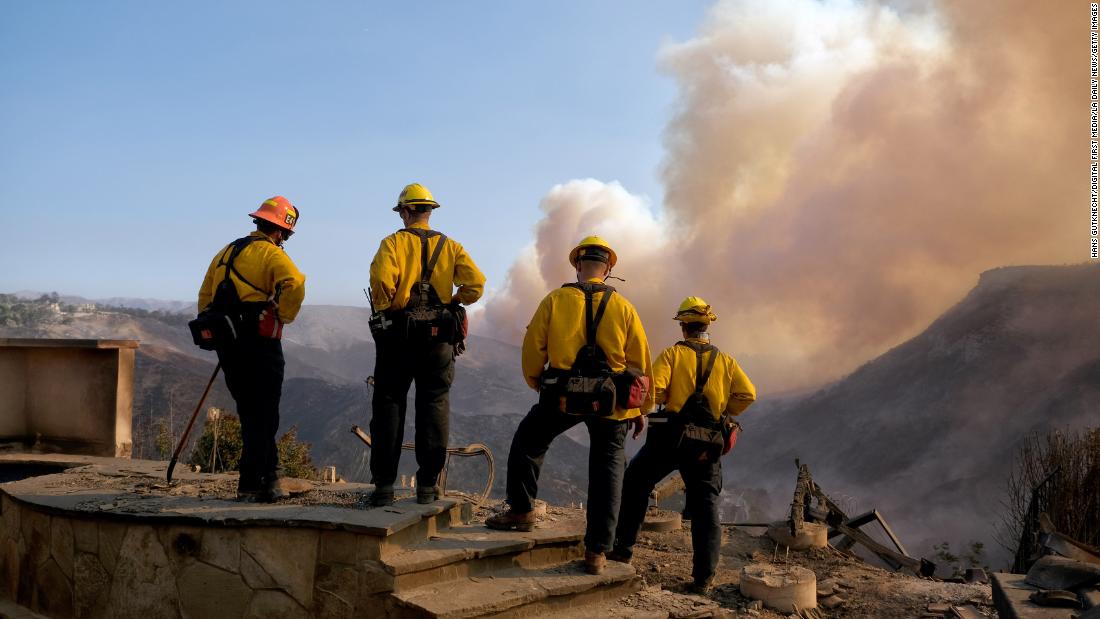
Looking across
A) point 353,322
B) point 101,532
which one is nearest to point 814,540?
point 101,532

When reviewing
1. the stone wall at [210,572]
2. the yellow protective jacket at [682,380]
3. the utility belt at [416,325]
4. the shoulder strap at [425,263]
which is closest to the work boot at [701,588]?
the yellow protective jacket at [682,380]

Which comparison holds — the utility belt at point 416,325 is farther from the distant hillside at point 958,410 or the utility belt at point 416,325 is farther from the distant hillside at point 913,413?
the distant hillside at point 958,410

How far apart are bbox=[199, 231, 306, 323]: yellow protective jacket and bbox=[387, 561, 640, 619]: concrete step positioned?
88.1 inches

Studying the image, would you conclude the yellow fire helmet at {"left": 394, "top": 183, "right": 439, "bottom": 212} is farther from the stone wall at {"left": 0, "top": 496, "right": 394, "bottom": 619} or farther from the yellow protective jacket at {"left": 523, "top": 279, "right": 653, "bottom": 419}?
the stone wall at {"left": 0, "top": 496, "right": 394, "bottom": 619}

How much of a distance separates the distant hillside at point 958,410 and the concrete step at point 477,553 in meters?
44.4

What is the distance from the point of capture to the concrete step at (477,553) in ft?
15.1

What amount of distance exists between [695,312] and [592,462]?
1.58 m

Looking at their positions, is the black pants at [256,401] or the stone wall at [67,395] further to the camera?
the stone wall at [67,395]

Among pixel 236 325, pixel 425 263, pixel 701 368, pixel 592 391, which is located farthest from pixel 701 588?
pixel 236 325

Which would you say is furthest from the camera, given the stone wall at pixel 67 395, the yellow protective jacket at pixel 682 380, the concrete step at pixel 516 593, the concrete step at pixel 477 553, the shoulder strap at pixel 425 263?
the stone wall at pixel 67 395

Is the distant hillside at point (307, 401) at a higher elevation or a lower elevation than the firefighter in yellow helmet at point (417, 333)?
lower

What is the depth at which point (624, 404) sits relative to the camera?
5.24 metres

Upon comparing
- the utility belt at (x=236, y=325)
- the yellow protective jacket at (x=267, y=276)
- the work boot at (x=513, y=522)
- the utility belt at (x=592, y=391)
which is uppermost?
the yellow protective jacket at (x=267, y=276)

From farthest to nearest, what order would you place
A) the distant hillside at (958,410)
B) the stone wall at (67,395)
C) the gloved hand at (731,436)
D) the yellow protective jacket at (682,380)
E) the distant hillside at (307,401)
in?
the distant hillside at (307,401), the distant hillside at (958,410), the stone wall at (67,395), the gloved hand at (731,436), the yellow protective jacket at (682,380)
